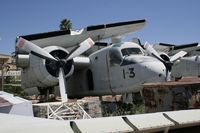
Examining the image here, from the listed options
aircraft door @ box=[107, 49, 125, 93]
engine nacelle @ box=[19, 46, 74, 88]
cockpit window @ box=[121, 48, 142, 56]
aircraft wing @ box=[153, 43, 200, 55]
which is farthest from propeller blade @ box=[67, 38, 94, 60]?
aircraft wing @ box=[153, 43, 200, 55]

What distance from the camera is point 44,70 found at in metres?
15.8

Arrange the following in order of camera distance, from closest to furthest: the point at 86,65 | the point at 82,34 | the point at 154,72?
the point at 154,72 → the point at 86,65 → the point at 82,34

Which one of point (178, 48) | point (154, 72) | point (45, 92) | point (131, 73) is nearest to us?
point (154, 72)

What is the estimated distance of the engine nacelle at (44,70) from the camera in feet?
51.8

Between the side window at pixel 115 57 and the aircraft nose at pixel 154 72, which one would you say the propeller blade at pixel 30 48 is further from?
the aircraft nose at pixel 154 72

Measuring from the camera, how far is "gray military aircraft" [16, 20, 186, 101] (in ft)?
47.8

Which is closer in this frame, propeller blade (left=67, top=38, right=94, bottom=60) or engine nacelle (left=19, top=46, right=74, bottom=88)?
engine nacelle (left=19, top=46, right=74, bottom=88)

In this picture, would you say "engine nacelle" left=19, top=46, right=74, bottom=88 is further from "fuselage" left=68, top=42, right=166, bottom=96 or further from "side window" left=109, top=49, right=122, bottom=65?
"side window" left=109, top=49, right=122, bottom=65

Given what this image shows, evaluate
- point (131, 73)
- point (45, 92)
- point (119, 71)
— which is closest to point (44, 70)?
point (45, 92)

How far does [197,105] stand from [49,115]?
243 inches

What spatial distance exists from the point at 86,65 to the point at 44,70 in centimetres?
278

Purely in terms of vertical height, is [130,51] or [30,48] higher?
[30,48]

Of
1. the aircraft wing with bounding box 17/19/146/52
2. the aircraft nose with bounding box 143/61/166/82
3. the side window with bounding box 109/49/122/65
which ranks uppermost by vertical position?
the aircraft wing with bounding box 17/19/146/52

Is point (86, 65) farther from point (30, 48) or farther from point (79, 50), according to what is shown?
point (30, 48)
